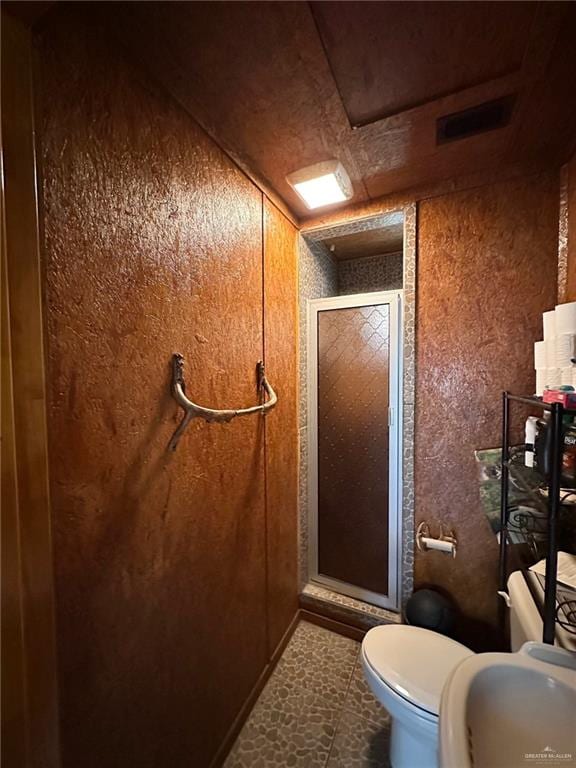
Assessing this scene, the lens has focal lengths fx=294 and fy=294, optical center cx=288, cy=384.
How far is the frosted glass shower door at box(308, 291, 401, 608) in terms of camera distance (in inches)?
65.8

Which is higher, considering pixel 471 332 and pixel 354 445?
pixel 471 332

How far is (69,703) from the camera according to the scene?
2.22ft

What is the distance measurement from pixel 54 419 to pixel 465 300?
1.67m

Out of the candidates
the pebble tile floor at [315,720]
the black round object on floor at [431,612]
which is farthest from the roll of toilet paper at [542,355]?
the pebble tile floor at [315,720]

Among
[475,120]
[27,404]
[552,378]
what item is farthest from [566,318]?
[27,404]

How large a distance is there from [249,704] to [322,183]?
237cm

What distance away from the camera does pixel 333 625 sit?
5.73 ft

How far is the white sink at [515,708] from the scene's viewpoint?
63 centimetres

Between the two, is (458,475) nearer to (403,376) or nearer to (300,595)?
(403,376)

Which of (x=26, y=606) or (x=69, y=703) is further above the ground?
(x=26, y=606)

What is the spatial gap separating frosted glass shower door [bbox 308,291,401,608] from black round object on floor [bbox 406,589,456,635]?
20cm

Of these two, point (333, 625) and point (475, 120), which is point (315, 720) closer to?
point (333, 625)

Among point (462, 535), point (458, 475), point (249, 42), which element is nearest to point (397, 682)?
point (462, 535)

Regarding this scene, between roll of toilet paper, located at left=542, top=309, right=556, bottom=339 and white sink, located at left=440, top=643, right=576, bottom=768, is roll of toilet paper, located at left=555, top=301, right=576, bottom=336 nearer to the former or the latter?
roll of toilet paper, located at left=542, top=309, right=556, bottom=339
